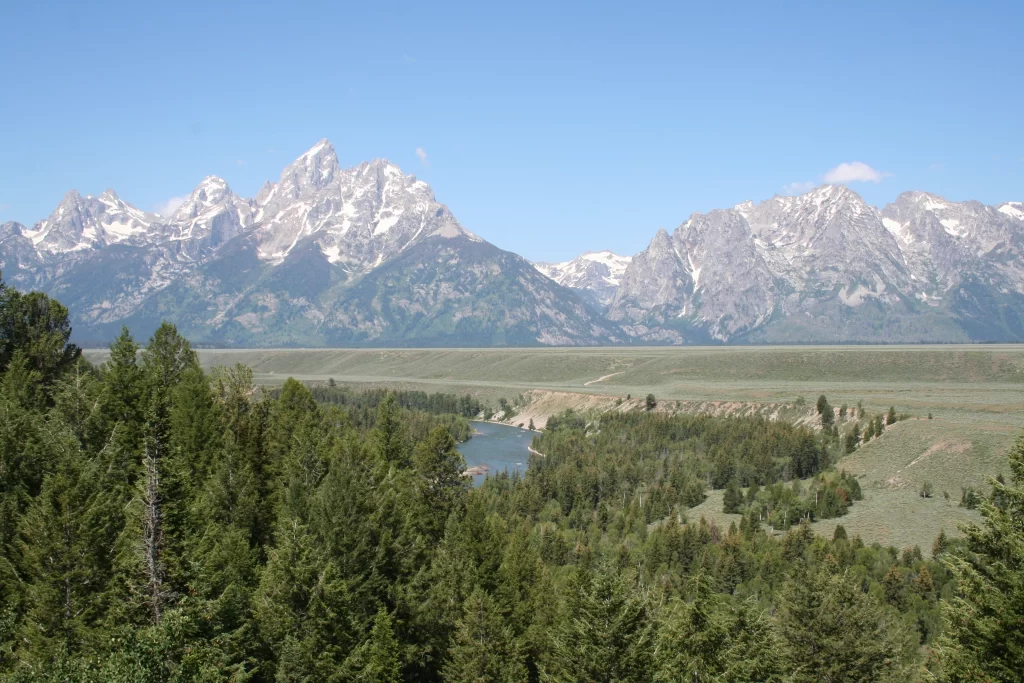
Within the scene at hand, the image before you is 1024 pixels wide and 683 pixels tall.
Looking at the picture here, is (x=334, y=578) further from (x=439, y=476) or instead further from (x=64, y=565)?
(x=439, y=476)

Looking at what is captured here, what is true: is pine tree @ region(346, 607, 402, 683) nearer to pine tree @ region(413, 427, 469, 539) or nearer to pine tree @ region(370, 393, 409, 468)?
pine tree @ region(413, 427, 469, 539)

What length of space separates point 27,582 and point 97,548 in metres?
3.13

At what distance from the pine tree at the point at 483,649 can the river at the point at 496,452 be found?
9249cm

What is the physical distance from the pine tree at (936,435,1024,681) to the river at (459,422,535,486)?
105 metres

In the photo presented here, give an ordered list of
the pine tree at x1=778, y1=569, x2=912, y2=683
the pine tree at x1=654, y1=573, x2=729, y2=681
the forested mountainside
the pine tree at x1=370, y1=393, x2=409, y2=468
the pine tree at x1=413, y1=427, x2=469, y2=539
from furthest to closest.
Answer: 1. the pine tree at x1=370, y1=393, x2=409, y2=468
2. the pine tree at x1=413, y1=427, x2=469, y2=539
3. the pine tree at x1=778, y1=569, x2=912, y2=683
4. the pine tree at x1=654, y1=573, x2=729, y2=681
5. the forested mountainside

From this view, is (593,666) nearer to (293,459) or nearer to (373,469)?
(373,469)

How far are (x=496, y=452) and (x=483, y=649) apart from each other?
5295 inches

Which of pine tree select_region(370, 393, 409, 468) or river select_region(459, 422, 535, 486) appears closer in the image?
pine tree select_region(370, 393, 409, 468)

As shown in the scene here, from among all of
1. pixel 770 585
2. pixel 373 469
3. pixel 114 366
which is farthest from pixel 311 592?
pixel 770 585

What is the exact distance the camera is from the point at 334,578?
117 feet

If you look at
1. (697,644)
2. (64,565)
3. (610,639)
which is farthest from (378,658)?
(697,644)

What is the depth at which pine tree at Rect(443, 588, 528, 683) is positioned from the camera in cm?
3491

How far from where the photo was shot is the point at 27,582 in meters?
30.0

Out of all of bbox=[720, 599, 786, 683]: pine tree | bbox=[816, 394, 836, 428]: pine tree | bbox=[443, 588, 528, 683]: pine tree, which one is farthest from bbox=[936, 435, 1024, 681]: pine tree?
bbox=[816, 394, 836, 428]: pine tree
